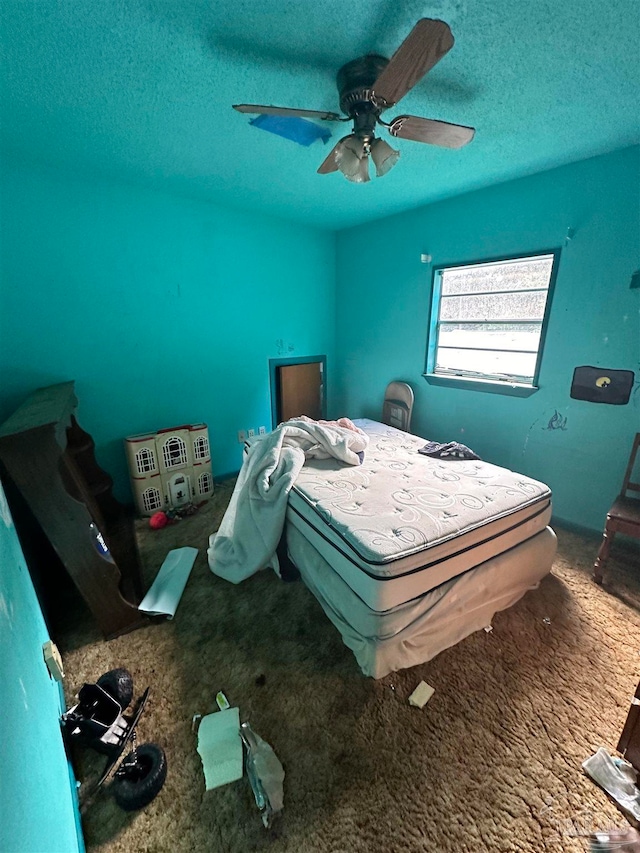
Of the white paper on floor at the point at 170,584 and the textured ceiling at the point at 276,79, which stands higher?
the textured ceiling at the point at 276,79

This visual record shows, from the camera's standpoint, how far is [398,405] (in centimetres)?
345

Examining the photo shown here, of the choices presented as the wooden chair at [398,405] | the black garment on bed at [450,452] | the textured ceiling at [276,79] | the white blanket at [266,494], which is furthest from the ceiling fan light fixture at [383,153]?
the wooden chair at [398,405]

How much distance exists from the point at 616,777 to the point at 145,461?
121 inches

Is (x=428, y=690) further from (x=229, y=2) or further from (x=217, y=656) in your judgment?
(x=229, y=2)

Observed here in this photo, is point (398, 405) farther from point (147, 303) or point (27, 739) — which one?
point (27, 739)

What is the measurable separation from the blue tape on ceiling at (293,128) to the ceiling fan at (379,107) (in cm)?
24

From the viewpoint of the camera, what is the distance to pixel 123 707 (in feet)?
4.50

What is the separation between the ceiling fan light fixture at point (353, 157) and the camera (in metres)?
1.43

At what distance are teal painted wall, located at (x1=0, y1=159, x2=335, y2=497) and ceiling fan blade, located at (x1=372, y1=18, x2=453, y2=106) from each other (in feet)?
7.07

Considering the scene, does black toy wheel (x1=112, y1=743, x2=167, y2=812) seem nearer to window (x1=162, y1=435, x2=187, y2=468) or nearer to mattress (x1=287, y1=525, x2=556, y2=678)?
mattress (x1=287, y1=525, x2=556, y2=678)

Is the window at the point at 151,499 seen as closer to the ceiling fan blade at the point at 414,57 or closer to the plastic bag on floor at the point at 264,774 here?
the plastic bag on floor at the point at 264,774

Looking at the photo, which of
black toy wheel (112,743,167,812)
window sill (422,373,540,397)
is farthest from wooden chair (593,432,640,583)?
black toy wheel (112,743,167,812)

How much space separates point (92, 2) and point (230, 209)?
206 cm

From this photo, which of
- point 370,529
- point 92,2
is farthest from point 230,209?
point 370,529
